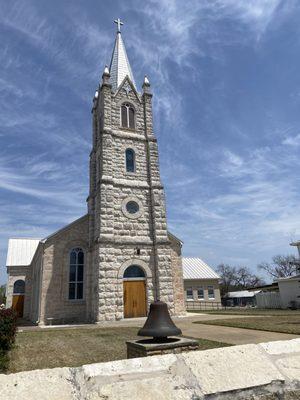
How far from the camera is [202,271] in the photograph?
139 feet

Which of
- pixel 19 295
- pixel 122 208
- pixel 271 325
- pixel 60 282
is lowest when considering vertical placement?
pixel 271 325

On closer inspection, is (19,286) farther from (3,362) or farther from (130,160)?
(3,362)

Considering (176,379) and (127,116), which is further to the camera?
(127,116)

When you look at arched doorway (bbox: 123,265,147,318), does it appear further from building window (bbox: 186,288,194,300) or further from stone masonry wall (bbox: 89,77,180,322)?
building window (bbox: 186,288,194,300)

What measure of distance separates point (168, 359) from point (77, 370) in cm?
68

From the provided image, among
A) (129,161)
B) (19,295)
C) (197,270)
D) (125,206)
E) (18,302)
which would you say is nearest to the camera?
(125,206)

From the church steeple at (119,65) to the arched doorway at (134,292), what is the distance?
602 inches

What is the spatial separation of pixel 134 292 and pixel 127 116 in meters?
14.1

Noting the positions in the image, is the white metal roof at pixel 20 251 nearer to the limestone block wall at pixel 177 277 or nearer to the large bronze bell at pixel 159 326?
the limestone block wall at pixel 177 277

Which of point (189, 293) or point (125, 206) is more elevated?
point (125, 206)

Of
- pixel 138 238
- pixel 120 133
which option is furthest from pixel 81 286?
pixel 120 133

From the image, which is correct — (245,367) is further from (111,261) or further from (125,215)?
(125,215)

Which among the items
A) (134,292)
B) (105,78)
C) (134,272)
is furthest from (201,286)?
(105,78)

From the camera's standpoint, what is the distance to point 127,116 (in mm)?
26234
